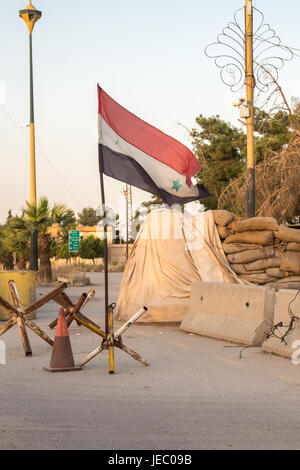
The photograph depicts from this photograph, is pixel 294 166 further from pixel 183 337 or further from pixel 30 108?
pixel 30 108

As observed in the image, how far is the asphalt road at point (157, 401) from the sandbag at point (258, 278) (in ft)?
12.9

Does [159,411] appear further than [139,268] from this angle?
No

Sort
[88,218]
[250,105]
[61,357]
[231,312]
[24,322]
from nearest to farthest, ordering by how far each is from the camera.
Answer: [61,357]
[24,322]
[231,312]
[250,105]
[88,218]

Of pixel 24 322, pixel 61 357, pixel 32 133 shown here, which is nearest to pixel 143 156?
pixel 24 322

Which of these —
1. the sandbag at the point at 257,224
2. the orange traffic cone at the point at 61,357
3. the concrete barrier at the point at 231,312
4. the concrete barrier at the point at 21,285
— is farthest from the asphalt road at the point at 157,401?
the concrete barrier at the point at 21,285

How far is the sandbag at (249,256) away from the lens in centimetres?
1509

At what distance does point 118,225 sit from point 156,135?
67826 mm

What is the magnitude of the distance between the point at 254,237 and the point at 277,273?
2.87 ft

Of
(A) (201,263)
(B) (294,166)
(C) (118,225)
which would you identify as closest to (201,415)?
(A) (201,263)

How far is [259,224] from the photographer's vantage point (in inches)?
598

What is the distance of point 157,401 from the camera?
731 centimetres

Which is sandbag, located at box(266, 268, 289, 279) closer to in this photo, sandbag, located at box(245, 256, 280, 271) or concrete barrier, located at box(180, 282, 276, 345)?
sandbag, located at box(245, 256, 280, 271)

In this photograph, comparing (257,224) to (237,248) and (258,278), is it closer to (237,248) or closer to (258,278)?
(237,248)
